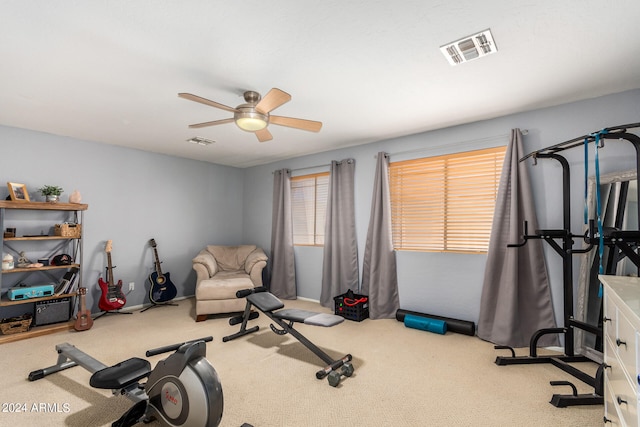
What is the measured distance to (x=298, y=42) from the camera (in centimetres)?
198

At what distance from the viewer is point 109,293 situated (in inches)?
161

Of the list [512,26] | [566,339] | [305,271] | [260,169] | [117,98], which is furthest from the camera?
[260,169]

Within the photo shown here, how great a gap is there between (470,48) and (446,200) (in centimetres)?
197

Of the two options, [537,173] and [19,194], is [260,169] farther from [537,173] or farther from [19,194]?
[537,173]

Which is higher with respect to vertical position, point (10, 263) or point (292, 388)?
point (10, 263)

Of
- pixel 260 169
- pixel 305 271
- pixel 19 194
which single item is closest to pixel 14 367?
pixel 19 194

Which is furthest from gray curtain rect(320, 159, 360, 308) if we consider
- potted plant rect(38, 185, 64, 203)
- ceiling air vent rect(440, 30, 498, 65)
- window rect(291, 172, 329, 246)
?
potted plant rect(38, 185, 64, 203)

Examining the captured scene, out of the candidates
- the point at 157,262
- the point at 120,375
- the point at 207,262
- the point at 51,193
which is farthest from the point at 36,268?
the point at 120,375

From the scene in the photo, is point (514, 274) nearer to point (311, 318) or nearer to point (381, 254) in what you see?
point (381, 254)

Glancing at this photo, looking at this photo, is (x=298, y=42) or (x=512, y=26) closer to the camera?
(x=512, y=26)

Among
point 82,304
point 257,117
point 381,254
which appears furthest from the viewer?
point 381,254

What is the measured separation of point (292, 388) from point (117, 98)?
2.96m

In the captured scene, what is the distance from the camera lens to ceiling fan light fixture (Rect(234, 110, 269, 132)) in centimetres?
246

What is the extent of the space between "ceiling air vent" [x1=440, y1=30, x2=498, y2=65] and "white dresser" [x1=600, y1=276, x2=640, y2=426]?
5.14 feet
